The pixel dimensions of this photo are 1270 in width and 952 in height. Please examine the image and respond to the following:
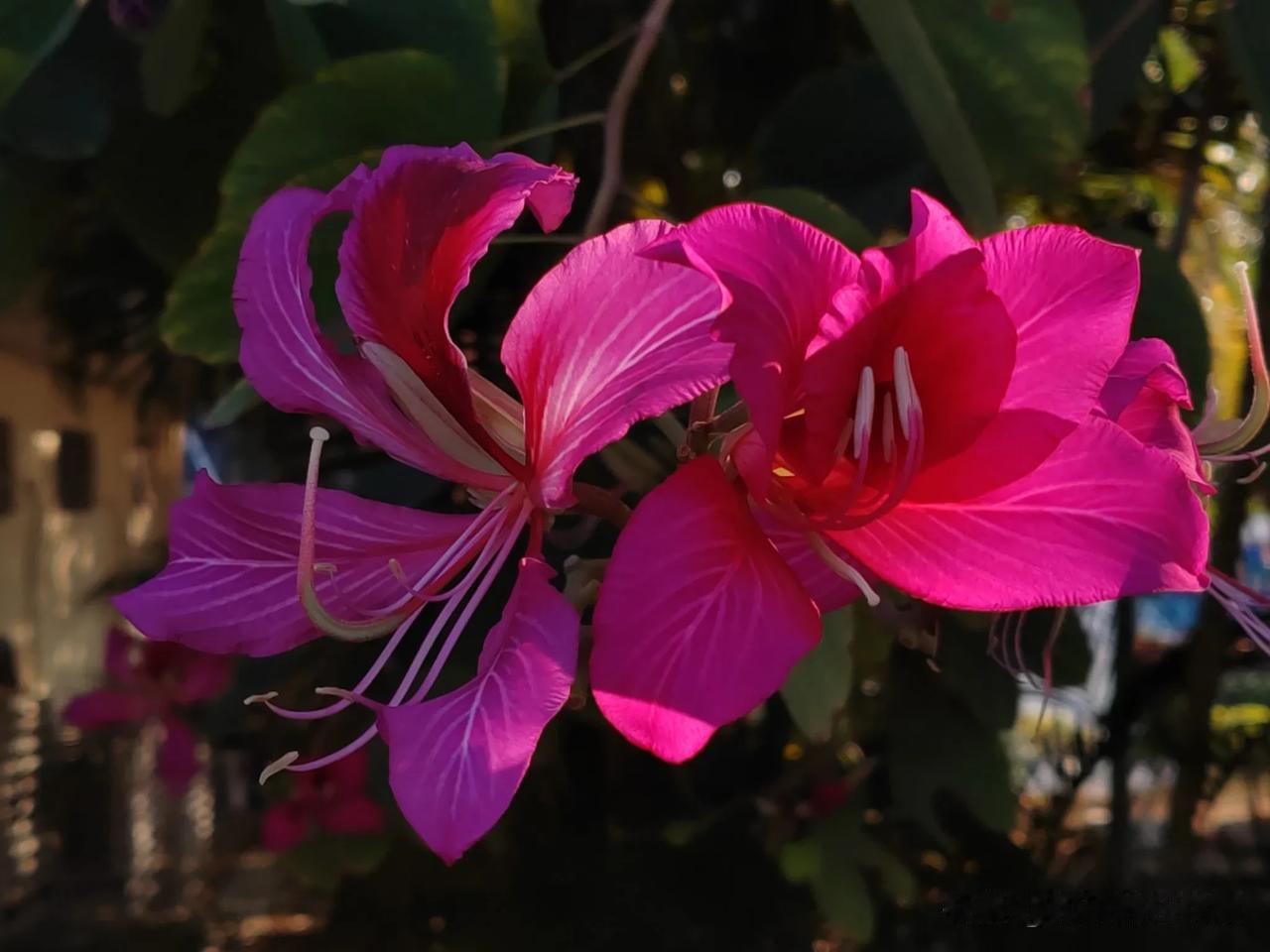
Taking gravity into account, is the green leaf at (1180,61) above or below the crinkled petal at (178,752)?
above

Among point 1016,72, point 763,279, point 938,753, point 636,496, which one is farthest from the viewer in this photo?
point 938,753

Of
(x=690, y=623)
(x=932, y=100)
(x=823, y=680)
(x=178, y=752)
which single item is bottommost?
(x=178, y=752)

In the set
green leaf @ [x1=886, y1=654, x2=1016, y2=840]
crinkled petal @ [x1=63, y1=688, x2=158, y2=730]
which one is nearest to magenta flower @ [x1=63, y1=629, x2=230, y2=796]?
crinkled petal @ [x1=63, y1=688, x2=158, y2=730]

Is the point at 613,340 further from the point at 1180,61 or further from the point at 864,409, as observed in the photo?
the point at 1180,61

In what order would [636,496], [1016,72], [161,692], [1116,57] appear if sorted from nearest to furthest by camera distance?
1. [636,496]
2. [1016,72]
3. [1116,57]
4. [161,692]

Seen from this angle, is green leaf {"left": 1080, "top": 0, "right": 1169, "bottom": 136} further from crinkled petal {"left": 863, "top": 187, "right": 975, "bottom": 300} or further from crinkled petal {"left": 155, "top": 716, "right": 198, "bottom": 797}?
crinkled petal {"left": 155, "top": 716, "right": 198, "bottom": 797}

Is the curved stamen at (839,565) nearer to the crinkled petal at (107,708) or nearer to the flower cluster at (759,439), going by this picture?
the flower cluster at (759,439)

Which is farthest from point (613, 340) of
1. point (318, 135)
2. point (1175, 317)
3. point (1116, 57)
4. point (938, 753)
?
point (938, 753)

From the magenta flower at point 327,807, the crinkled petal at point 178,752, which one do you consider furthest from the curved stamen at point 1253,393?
the crinkled petal at point 178,752
